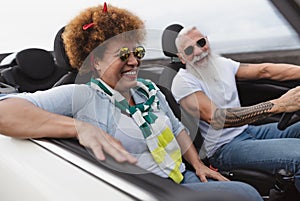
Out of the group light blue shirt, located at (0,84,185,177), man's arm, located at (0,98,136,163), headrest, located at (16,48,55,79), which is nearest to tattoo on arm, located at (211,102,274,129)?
light blue shirt, located at (0,84,185,177)

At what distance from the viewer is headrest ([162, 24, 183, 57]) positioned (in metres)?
2.36

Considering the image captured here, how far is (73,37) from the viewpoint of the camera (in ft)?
6.74

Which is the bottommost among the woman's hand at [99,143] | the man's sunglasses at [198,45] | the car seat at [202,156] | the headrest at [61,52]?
the car seat at [202,156]

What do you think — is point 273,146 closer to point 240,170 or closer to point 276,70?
point 240,170

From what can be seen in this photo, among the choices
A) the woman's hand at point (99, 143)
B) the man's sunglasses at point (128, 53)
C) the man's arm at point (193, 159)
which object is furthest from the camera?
the man's arm at point (193, 159)

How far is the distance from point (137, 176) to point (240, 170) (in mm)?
1146

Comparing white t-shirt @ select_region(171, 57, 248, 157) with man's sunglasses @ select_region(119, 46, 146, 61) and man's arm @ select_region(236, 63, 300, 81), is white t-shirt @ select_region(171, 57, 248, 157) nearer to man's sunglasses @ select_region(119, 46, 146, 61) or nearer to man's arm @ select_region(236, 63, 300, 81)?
man's arm @ select_region(236, 63, 300, 81)

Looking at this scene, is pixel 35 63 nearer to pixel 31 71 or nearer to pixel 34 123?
pixel 31 71

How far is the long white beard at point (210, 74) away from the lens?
2.50 m

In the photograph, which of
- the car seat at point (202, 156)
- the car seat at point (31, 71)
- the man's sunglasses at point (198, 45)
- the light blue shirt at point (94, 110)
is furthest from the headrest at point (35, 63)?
the light blue shirt at point (94, 110)

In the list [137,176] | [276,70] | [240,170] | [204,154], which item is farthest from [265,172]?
[137,176]

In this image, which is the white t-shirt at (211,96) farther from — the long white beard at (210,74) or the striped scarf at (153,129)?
the striped scarf at (153,129)

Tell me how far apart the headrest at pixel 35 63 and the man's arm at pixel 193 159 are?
5.22 feet

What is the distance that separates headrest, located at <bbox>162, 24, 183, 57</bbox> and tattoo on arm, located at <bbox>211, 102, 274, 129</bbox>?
0.36m
